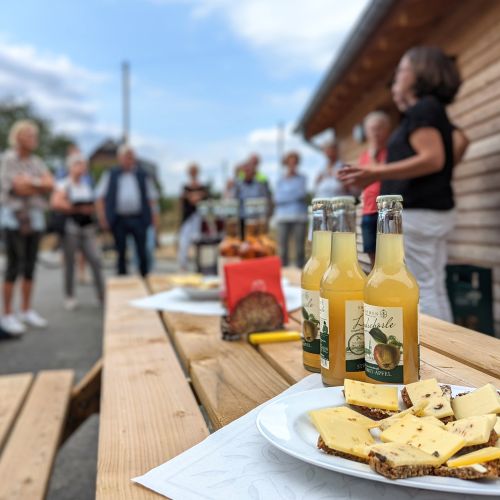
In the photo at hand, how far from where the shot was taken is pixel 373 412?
814 millimetres

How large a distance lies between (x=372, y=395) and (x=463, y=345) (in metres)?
0.50

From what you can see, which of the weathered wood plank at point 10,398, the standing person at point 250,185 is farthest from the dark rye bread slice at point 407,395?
the standing person at point 250,185

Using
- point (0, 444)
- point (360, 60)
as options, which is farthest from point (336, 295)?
point (360, 60)

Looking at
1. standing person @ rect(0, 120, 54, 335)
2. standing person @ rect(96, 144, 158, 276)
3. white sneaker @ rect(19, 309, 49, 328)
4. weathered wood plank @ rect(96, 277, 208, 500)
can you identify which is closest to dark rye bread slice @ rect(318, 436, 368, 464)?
weathered wood plank @ rect(96, 277, 208, 500)

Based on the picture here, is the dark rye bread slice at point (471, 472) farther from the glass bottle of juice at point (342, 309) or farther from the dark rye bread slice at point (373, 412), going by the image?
the glass bottle of juice at point (342, 309)

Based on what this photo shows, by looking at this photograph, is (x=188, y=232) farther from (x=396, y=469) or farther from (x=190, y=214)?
(x=396, y=469)

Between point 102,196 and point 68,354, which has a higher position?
point 102,196

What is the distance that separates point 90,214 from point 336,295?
5.39m

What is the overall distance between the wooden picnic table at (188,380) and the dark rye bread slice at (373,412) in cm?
21

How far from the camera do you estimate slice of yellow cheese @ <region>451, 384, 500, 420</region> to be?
0.74 m

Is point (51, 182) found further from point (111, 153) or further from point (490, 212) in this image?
point (111, 153)

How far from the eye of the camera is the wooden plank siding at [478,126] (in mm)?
3955

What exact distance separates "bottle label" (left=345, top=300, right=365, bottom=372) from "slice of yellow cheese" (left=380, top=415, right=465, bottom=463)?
238mm

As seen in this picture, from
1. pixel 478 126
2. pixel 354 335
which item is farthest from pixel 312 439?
pixel 478 126
